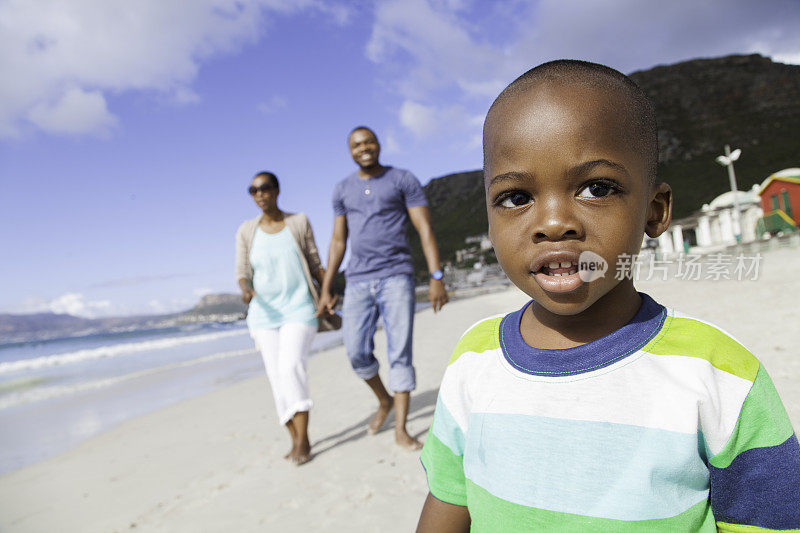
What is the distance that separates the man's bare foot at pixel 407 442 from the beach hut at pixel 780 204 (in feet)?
67.9

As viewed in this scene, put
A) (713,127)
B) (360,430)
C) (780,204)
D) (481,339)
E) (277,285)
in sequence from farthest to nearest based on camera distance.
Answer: (713,127)
(780,204)
(360,430)
(277,285)
(481,339)

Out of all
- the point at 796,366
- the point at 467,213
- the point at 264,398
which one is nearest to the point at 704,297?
the point at 796,366

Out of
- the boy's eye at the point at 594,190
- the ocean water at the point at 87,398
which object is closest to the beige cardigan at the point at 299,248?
the boy's eye at the point at 594,190

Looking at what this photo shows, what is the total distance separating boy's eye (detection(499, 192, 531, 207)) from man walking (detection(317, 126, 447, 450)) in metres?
2.56

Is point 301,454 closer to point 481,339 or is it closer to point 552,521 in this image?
point 481,339

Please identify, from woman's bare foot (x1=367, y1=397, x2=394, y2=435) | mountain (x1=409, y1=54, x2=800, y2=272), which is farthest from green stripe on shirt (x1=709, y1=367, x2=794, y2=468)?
mountain (x1=409, y1=54, x2=800, y2=272)

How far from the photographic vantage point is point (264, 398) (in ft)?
22.2

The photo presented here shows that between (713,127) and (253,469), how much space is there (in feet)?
382

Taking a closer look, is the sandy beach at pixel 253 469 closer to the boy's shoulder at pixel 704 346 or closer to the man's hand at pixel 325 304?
the man's hand at pixel 325 304

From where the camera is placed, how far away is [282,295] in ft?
12.8

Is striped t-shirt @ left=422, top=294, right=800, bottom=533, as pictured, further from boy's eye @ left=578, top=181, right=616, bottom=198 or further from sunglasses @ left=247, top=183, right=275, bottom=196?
sunglasses @ left=247, top=183, right=275, bottom=196

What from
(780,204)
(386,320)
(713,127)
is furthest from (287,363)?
(713,127)

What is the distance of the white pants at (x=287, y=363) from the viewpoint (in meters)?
3.73

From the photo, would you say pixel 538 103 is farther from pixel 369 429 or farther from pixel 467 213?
pixel 467 213
